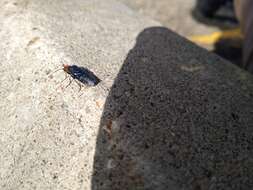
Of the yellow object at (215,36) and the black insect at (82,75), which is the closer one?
the black insect at (82,75)

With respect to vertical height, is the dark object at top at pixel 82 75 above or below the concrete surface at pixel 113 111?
above

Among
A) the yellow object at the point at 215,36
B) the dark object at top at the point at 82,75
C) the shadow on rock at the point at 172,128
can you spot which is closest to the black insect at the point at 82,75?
the dark object at top at the point at 82,75

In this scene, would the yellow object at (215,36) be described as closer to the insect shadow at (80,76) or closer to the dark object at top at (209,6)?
the dark object at top at (209,6)

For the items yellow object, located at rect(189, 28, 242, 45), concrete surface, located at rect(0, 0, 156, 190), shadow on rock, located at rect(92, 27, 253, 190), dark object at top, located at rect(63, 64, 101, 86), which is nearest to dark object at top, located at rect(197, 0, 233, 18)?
yellow object, located at rect(189, 28, 242, 45)

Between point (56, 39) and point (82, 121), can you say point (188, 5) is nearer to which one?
point (56, 39)

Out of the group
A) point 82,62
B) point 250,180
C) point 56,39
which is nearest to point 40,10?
point 56,39

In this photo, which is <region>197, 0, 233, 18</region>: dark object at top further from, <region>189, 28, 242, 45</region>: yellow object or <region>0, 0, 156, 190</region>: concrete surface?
<region>0, 0, 156, 190</region>: concrete surface

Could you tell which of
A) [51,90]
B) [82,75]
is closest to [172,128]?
[82,75]
